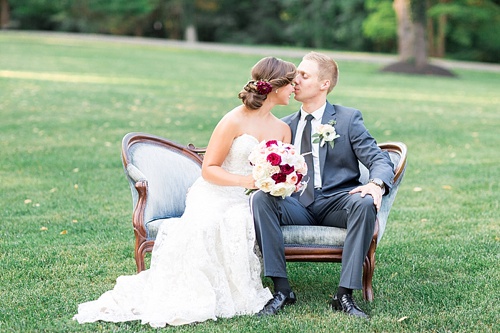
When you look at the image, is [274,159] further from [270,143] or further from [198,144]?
[198,144]

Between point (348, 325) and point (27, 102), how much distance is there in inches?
466

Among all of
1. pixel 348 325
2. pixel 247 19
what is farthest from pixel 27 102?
pixel 247 19

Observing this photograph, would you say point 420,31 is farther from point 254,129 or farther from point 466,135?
point 254,129

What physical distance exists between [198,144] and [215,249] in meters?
6.44

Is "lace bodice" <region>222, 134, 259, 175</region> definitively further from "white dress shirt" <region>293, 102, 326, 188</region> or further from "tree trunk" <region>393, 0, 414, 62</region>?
"tree trunk" <region>393, 0, 414, 62</region>

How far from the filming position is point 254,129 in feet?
16.0

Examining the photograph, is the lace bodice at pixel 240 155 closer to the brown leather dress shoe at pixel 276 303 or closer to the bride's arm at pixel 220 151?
the bride's arm at pixel 220 151

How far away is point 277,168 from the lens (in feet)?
14.3

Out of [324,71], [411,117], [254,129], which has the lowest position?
[411,117]

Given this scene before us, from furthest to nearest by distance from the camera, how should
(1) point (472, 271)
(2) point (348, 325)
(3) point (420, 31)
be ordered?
(3) point (420, 31)
(1) point (472, 271)
(2) point (348, 325)

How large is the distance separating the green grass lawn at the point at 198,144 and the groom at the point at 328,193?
248mm

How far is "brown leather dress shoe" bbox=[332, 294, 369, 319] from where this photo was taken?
4410 millimetres

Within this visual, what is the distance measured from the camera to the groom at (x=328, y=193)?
14.7ft

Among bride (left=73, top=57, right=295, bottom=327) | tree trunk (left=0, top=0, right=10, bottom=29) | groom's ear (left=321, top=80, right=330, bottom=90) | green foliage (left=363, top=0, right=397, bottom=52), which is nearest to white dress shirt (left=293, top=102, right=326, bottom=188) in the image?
groom's ear (left=321, top=80, right=330, bottom=90)
